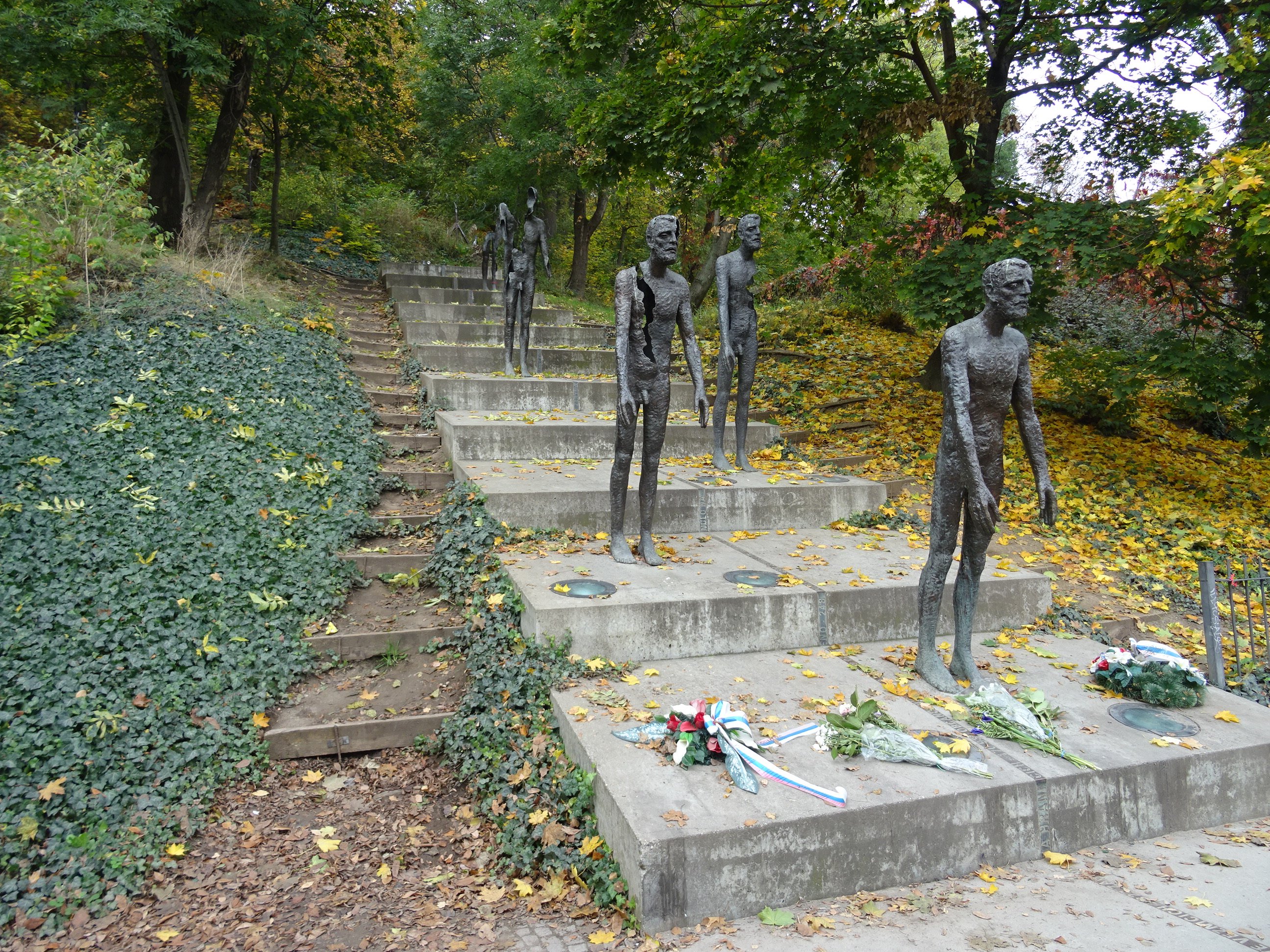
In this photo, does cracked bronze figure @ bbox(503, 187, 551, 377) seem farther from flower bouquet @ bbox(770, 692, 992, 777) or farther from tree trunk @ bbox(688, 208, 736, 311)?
flower bouquet @ bbox(770, 692, 992, 777)

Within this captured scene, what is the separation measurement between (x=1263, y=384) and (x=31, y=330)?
488 inches

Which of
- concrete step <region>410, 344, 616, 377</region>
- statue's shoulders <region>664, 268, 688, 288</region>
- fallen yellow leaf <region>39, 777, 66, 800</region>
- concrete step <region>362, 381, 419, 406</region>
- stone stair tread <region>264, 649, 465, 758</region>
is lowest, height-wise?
fallen yellow leaf <region>39, 777, 66, 800</region>

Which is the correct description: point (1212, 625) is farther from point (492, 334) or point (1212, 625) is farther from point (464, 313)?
point (464, 313)

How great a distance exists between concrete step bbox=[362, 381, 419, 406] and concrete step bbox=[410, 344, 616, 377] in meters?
1.16

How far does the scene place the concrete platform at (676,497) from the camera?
6.28m

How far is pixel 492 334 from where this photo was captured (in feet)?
41.4

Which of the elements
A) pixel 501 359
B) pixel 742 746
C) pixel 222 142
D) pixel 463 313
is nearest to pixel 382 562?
pixel 742 746

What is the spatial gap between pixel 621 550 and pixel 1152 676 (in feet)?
11.1

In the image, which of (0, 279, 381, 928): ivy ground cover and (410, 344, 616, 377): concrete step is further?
(410, 344, 616, 377): concrete step

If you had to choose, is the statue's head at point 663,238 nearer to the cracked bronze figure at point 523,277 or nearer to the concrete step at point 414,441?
the concrete step at point 414,441

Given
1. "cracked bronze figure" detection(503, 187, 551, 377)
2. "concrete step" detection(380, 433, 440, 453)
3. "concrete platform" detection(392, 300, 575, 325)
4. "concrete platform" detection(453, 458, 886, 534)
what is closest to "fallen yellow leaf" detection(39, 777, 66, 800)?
"concrete platform" detection(453, 458, 886, 534)

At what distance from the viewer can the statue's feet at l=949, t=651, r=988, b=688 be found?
14.5 feet

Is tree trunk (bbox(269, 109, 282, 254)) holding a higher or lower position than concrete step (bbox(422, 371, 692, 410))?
higher

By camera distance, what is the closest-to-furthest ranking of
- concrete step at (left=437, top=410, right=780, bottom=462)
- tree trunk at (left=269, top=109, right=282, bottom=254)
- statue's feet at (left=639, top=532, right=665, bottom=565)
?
statue's feet at (left=639, top=532, right=665, bottom=565) → concrete step at (left=437, top=410, right=780, bottom=462) → tree trunk at (left=269, top=109, right=282, bottom=254)
